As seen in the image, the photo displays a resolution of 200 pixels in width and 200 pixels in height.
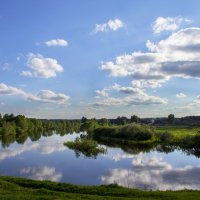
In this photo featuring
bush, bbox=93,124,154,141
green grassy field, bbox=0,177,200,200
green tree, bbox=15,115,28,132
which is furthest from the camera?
green tree, bbox=15,115,28,132

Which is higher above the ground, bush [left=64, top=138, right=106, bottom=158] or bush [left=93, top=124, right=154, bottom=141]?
bush [left=93, top=124, right=154, bottom=141]

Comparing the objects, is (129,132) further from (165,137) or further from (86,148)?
(86,148)

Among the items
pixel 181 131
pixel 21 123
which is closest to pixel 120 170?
pixel 181 131

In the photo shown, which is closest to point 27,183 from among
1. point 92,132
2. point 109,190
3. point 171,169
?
point 109,190

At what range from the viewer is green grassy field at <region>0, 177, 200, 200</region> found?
25.1 metres

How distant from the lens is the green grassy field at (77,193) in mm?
25094

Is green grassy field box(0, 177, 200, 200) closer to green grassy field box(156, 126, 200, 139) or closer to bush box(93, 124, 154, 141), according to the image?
green grassy field box(156, 126, 200, 139)

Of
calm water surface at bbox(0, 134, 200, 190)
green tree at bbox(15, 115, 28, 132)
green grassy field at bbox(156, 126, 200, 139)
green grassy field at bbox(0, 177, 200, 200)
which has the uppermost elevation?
green tree at bbox(15, 115, 28, 132)

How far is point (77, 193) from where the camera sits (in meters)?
28.5

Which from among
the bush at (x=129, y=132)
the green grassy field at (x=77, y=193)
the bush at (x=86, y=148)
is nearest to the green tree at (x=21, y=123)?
the bush at (x=129, y=132)

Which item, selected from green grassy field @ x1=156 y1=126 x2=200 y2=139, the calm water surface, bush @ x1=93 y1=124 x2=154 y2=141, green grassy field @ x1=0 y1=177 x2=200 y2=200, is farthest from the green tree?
green grassy field @ x1=0 y1=177 x2=200 y2=200

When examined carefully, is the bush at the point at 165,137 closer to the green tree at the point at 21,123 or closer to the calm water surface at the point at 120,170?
the calm water surface at the point at 120,170

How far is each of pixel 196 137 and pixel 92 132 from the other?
2356 inches

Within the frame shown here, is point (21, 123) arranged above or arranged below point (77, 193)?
above
